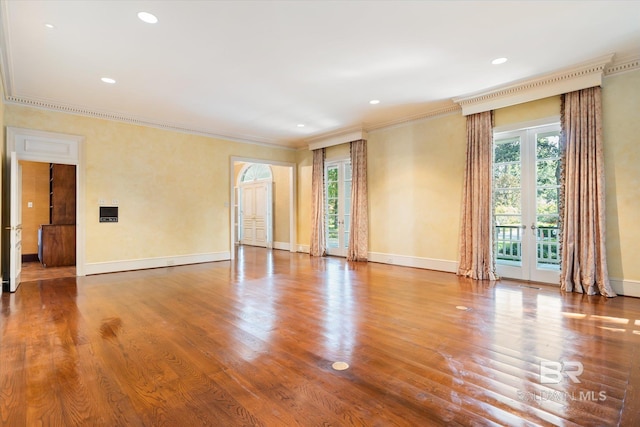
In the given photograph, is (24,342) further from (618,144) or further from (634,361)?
(618,144)

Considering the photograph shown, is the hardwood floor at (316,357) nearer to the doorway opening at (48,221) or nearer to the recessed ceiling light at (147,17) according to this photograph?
the doorway opening at (48,221)

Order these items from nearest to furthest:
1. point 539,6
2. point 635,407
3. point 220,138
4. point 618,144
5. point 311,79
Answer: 1. point 635,407
2. point 539,6
3. point 618,144
4. point 311,79
5. point 220,138

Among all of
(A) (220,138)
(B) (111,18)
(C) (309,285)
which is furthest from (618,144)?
(A) (220,138)

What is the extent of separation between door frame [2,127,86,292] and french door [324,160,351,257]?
5439 millimetres

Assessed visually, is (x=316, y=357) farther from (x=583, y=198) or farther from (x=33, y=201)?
(x=33, y=201)

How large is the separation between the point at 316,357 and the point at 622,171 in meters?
4.96

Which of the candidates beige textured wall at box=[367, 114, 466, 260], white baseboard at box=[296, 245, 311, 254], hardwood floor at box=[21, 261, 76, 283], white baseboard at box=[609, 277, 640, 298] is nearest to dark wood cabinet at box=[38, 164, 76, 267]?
hardwood floor at box=[21, 261, 76, 283]

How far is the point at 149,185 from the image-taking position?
6949 mm

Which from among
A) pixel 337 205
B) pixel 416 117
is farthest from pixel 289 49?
pixel 337 205

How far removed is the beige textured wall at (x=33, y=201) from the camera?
8.24 meters

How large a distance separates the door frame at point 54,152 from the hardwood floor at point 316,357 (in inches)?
63.3

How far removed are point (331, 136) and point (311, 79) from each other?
3.53 m

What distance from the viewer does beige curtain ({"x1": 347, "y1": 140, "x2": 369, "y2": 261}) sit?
305 inches

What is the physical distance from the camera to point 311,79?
490cm
